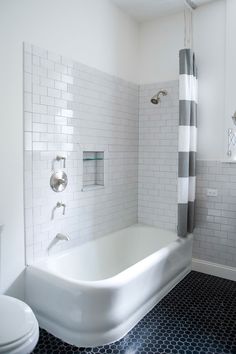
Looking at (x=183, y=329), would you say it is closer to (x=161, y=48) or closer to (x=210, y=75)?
(x=210, y=75)

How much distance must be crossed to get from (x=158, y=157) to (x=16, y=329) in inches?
91.3

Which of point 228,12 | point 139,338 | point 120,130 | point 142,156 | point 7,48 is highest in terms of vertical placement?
point 228,12

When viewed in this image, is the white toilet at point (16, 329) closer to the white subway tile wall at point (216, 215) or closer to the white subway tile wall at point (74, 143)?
the white subway tile wall at point (74, 143)

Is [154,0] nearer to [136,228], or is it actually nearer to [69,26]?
[69,26]

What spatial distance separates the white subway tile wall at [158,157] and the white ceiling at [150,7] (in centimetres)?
71

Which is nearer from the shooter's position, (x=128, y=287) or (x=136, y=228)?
(x=128, y=287)

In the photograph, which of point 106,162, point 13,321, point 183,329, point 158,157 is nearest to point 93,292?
point 13,321

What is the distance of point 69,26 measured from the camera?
244cm

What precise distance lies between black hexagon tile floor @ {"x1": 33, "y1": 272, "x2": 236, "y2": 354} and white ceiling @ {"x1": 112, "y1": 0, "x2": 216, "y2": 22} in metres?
2.74

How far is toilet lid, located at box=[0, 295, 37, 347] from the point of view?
1326 mm

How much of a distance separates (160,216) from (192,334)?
1388mm

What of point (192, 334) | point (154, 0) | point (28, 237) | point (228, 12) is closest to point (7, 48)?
point (28, 237)

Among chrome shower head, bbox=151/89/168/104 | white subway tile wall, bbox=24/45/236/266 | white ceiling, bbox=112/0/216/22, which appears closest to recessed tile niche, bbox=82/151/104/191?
white subway tile wall, bbox=24/45/236/266

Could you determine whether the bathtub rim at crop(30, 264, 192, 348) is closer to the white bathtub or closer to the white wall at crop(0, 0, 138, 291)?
the white bathtub
